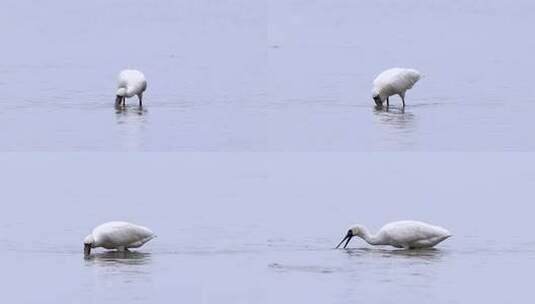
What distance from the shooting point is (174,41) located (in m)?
35.2

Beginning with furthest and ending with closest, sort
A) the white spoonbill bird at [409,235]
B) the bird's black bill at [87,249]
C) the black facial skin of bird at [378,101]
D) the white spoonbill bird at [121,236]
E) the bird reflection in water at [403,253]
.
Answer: the black facial skin of bird at [378,101], the white spoonbill bird at [409,235], the white spoonbill bird at [121,236], the bird's black bill at [87,249], the bird reflection in water at [403,253]

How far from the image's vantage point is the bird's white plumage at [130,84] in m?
25.4

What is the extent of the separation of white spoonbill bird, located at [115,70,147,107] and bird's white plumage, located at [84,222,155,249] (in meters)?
2.46

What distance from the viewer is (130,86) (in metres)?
25.5

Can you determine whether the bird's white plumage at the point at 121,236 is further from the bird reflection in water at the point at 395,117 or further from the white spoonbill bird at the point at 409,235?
the bird reflection in water at the point at 395,117

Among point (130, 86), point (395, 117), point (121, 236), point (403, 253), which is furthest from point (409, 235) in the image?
point (130, 86)

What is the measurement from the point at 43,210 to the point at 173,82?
112 inches

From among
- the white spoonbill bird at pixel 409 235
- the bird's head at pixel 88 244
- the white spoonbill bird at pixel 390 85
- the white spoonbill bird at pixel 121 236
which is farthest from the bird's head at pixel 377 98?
the bird's head at pixel 88 244

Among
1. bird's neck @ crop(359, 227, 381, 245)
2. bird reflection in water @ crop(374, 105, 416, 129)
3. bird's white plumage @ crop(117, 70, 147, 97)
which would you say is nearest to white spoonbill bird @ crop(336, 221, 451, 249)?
bird's neck @ crop(359, 227, 381, 245)

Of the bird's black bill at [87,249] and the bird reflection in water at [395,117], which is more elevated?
the bird reflection in water at [395,117]

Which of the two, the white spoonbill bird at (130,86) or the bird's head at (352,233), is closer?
the bird's head at (352,233)

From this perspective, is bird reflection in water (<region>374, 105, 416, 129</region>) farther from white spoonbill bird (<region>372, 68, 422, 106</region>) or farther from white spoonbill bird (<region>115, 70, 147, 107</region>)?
white spoonbill bird (<region>115, 70, 147, 107</region>)

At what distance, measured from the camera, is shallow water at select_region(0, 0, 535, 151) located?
2375 cm

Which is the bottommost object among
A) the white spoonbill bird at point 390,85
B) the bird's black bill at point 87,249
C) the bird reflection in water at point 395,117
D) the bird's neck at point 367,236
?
the bird's black bill at point 87,249
